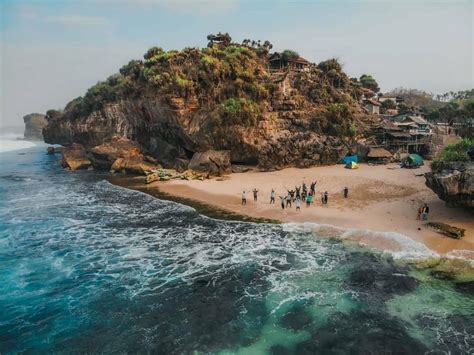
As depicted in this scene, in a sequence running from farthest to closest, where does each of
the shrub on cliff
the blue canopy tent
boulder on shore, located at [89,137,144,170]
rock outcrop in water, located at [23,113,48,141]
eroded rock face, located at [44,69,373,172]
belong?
rock outcrop in water, located at [23,113,48,141] < boulder on shore, located at [89,137,144,170] < the blue canopy tent < eroded rock face, located at [44,69,373,172] < the shrub on cliff

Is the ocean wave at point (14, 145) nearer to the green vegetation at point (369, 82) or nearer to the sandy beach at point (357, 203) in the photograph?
the sandy beach at point (357, 203)

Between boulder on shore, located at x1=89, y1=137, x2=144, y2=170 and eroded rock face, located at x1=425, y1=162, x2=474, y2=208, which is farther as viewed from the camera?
boulder on shore, located at x1=89, y1=137, x2=144, y2=170

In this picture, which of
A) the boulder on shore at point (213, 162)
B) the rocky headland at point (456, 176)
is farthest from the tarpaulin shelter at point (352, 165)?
the rocky headland at point (456, 176)

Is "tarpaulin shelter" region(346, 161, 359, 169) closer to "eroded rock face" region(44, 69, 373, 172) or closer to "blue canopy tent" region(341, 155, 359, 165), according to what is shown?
"blue canopy tent" region(341, 155, 359, 165)

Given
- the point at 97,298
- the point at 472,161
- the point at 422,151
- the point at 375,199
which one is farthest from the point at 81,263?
the point at 422,151

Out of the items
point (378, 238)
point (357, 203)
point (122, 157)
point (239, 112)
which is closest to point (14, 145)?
point (122, 157)

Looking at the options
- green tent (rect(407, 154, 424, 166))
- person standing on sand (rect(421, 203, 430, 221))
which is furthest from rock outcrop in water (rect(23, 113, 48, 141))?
person standing on sand (rect(421, 203, 430, 221))
